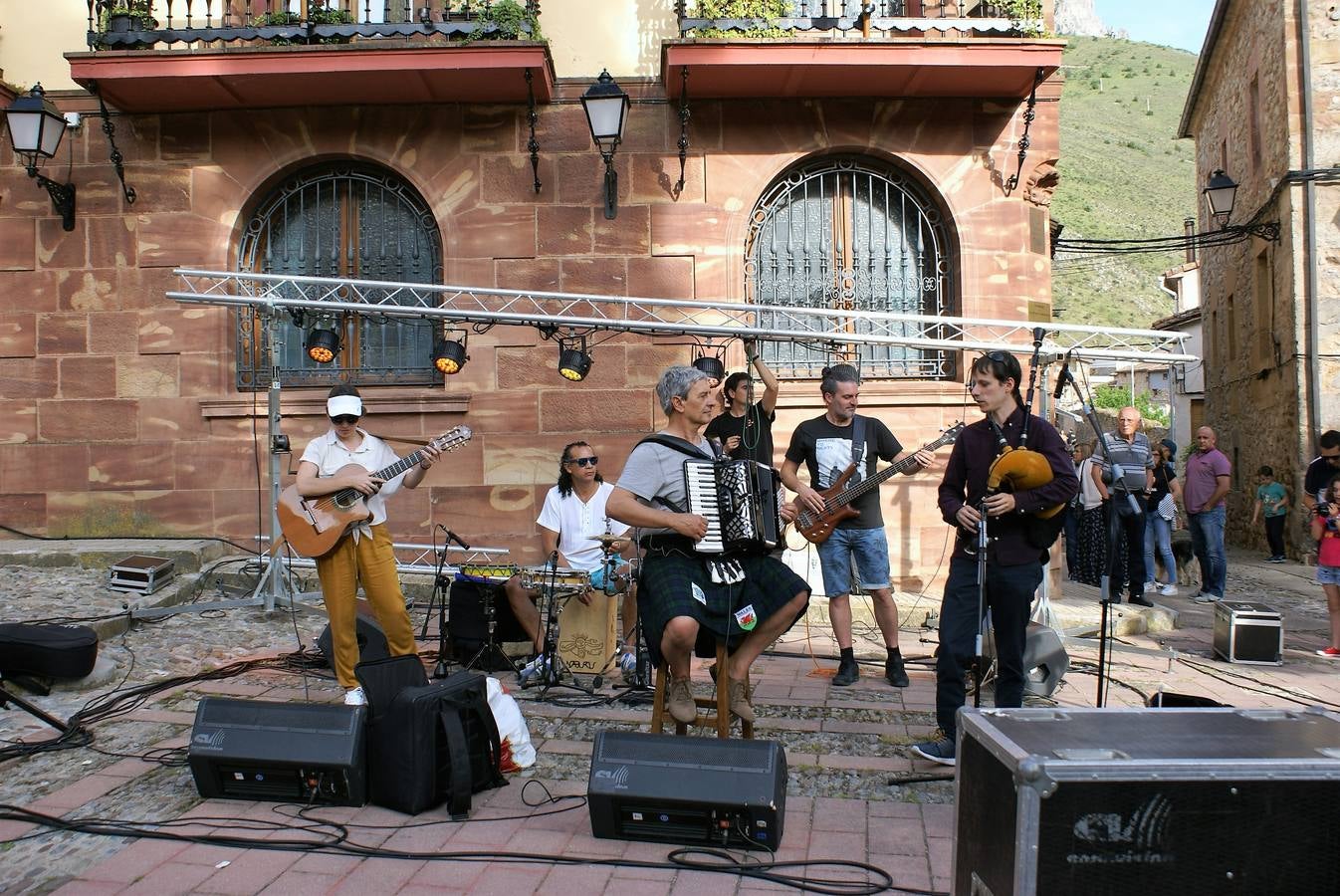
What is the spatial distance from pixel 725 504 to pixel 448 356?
14.8ft

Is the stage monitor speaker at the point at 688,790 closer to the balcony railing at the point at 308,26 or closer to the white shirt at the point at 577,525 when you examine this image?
the white shirt at the point at 577,525

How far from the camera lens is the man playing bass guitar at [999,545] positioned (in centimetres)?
468

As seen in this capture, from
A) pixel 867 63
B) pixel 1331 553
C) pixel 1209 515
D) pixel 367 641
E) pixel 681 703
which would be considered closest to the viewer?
pixel 681 703

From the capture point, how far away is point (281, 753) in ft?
13.8

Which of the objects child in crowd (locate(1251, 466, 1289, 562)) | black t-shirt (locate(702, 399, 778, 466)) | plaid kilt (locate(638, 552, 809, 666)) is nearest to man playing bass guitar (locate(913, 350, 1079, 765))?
plaid kilt (locate(638, 552, 809, 666))

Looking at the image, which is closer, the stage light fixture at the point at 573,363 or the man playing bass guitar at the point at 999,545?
the man playing bass guitar at the point at 999,545

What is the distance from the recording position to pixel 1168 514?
10805mm

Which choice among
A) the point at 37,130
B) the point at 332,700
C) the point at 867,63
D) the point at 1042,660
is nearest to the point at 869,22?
the point at 867,63

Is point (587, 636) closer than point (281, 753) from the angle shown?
No

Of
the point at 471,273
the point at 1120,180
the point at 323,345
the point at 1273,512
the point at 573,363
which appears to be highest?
the point at 1120,180

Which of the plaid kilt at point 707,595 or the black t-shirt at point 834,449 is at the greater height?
the black t-shirt at point 834,449

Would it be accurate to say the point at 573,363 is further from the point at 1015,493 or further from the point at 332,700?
the point at 1015,493

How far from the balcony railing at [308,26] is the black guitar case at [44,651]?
577 centimetres

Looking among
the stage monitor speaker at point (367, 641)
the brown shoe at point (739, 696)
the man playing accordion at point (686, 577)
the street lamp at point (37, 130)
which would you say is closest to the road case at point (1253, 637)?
the man playing accordion at point (686, 577)
